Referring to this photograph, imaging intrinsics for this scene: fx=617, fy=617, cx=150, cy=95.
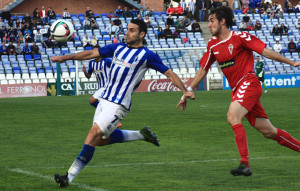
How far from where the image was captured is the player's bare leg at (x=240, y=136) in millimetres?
7502

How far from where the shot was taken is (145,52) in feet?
26.5

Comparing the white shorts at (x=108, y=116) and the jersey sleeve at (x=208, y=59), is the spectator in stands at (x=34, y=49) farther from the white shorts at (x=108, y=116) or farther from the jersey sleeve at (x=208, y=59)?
the white shorts at (x=108, y=116)

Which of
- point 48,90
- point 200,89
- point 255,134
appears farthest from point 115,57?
point 200,89

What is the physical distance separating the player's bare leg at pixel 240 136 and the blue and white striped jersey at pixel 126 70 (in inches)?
41.2

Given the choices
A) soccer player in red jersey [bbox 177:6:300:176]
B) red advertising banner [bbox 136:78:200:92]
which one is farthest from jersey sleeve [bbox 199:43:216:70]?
red advertising banner [bbox 136:78:200:92]

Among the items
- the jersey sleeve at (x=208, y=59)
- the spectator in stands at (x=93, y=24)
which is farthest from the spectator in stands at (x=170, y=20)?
the jersey sleeve at (x=208, y=59)

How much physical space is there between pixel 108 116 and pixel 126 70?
664mm

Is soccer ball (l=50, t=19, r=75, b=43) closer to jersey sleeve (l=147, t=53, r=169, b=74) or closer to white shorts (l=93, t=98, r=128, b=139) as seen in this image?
jersey sleeve (l=147, t=53, r=169, b=74)

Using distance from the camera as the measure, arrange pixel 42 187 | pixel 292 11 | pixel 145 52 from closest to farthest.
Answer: pixel 42 187 < pixel 145 52 < pixel 292 11

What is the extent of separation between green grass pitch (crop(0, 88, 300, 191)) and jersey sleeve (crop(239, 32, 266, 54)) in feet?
5.52

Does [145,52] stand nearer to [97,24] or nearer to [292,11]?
[97,24]

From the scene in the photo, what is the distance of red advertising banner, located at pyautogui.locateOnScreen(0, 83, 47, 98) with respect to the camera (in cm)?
3414

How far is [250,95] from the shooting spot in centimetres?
802

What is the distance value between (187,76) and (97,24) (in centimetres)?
789
